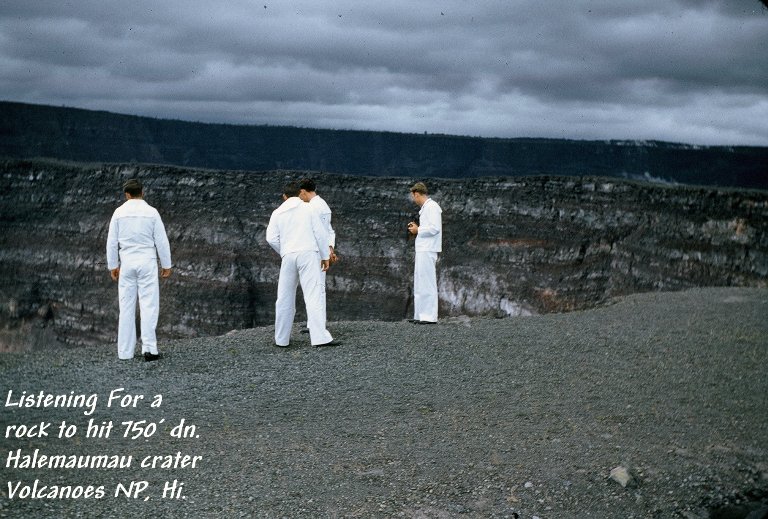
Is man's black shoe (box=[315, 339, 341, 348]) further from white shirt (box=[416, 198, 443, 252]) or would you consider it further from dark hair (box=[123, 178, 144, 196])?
dark hair (box=[123, 178, 144, 196])

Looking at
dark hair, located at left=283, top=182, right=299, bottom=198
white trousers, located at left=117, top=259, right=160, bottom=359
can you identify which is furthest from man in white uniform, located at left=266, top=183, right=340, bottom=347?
white trousers, located at left=117, top=259, right=160, bottom=359

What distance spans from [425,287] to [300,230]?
9.61ft

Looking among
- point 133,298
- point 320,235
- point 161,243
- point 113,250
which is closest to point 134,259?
point 113,250

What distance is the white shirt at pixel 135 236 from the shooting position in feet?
33.4

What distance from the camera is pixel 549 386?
27.8 ft

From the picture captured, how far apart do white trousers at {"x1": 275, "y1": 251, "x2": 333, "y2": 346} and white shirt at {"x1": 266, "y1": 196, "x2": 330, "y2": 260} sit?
0.31 feet

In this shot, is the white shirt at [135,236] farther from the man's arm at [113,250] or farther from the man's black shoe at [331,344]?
the man's black shoe at [331,344]

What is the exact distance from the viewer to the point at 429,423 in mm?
7234

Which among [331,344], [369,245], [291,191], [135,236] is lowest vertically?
[369,245]

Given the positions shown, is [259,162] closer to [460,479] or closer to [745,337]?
[745,337]

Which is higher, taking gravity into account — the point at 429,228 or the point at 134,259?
the point at 429,228

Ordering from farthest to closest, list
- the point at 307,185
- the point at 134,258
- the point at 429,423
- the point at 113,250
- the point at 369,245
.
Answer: the point at 369,245 < the point at 307,185 < the point at 134,258 < the point at 113,250 < the point at 429,423

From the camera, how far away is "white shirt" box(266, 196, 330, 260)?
10.6m

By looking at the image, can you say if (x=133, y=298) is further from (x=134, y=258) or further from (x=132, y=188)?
(x=132, y=188)
